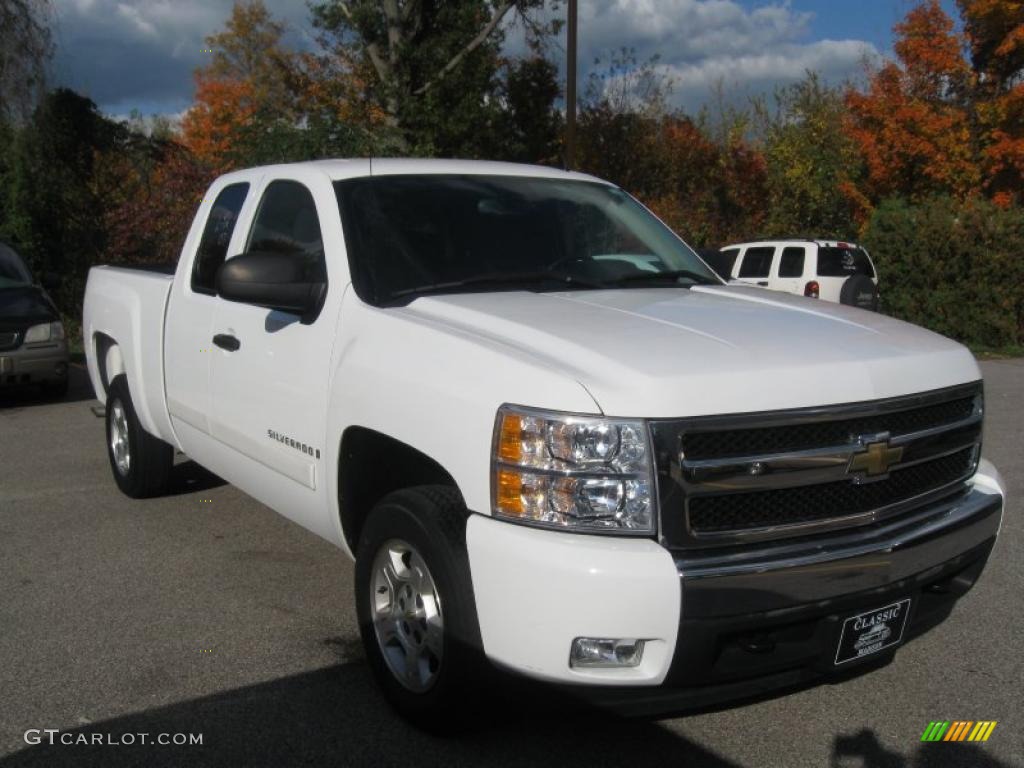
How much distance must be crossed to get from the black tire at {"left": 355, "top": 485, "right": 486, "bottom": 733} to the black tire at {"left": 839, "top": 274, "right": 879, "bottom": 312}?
1070 centimetres

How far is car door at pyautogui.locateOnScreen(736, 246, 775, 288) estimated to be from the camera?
56.0ft

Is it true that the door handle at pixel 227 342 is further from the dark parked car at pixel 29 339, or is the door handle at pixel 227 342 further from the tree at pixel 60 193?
the tree at pixel 60 193

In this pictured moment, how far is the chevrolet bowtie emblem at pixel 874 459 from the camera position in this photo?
3.03 m

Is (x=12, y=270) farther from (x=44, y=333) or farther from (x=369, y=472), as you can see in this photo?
(x=369, y=472)

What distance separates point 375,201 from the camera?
4.23 metres

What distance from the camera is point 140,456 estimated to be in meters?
6.15

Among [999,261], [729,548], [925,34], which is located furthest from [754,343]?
[925,34]

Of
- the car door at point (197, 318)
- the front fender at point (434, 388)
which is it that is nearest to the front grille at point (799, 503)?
the front fender at point (434, 388)

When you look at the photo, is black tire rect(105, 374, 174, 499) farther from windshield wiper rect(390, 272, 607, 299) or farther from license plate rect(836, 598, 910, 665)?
license plate rect(836, 598, 910, 665)

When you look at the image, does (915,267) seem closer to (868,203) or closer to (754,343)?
(868,203)

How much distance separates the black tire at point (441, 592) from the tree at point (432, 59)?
19840 millimetres

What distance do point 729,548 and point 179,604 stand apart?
2.77 meters

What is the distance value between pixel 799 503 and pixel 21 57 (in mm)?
17045

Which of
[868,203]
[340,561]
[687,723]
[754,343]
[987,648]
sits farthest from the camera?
[868,203]
